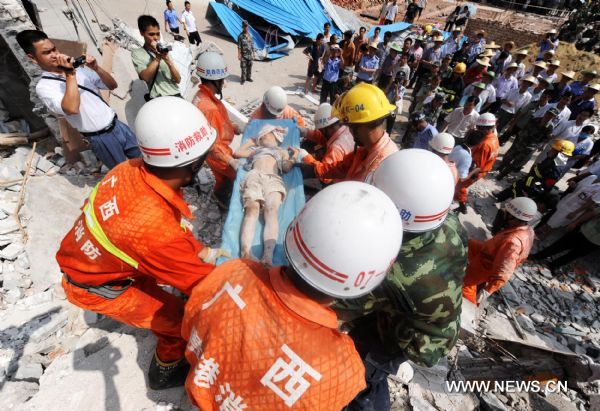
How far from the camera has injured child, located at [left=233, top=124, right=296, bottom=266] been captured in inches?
131

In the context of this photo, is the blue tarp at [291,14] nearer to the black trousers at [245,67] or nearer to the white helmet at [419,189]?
the black trousers at [245,67]

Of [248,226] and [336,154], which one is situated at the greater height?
[336,154]

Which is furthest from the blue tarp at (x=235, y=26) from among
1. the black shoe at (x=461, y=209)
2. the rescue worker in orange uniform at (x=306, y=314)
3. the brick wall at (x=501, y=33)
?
the brick wall at (x=501, y=33)

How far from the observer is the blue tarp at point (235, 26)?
11.9m

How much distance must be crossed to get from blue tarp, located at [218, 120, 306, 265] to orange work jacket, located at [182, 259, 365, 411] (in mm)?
1606

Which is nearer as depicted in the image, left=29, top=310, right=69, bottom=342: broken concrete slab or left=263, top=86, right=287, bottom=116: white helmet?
left=29, top=310, right=69, bottom=342: broken concrete slab

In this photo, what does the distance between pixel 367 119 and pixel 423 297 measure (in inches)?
70.5

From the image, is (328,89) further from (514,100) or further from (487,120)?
(514,100)

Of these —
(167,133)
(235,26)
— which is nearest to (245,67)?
(235,26)

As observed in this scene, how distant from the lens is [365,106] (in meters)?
2.83

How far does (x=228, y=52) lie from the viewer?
1141cm

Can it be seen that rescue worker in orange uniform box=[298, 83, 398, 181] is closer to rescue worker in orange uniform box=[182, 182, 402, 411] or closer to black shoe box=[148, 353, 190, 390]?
rescue worker in orange uniform box=[182, 182, 402, 411]

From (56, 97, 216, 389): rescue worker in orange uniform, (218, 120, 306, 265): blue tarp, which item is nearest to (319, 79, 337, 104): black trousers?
(218, 120, 306, 265): blue tarp

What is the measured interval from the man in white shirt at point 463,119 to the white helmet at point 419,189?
505 centimetres
